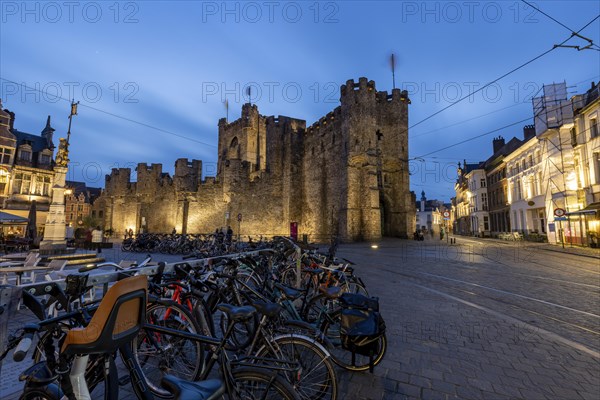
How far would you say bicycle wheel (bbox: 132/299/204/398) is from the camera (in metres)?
2.60

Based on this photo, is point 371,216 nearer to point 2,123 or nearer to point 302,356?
point 302,356

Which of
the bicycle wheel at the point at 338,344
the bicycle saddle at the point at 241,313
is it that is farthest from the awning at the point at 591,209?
the bicycle saddle at the point at 241,313

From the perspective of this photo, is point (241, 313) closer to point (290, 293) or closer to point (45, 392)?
point (45, 392)

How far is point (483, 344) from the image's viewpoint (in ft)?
11.8

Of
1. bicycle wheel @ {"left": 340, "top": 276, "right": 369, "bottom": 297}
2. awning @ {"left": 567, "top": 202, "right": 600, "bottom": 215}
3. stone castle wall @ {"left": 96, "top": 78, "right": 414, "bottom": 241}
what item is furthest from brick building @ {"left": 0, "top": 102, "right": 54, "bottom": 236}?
awning @ {"left": 567, "top": 202, "right": 600, "bottom": 215}

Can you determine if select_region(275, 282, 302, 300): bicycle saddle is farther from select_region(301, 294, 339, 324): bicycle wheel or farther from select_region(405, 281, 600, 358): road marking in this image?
select_region(405, 281, 600, 358): road marking

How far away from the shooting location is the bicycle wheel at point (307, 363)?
2.22 m

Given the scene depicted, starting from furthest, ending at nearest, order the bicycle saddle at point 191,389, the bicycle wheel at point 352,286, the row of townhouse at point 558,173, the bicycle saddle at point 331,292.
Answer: the row of townhouse at point 558,173
the bicycle wheel at point 352,286
the bicycle saddle at point 331,292
the bicycle saddle at point 191,389

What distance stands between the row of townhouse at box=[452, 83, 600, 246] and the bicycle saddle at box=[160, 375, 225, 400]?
22.3 metres

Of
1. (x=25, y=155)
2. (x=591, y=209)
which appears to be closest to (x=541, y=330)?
(x=591, y=209)

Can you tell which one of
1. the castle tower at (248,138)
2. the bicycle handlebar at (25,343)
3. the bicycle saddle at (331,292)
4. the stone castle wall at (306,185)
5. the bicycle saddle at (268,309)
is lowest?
the bicycle saddle at (331,292)

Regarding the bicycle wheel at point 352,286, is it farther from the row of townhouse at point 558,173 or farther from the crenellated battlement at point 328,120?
the crenellated battlement at point 328,120

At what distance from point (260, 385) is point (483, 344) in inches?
126

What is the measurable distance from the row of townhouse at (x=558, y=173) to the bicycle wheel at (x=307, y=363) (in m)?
21.1
